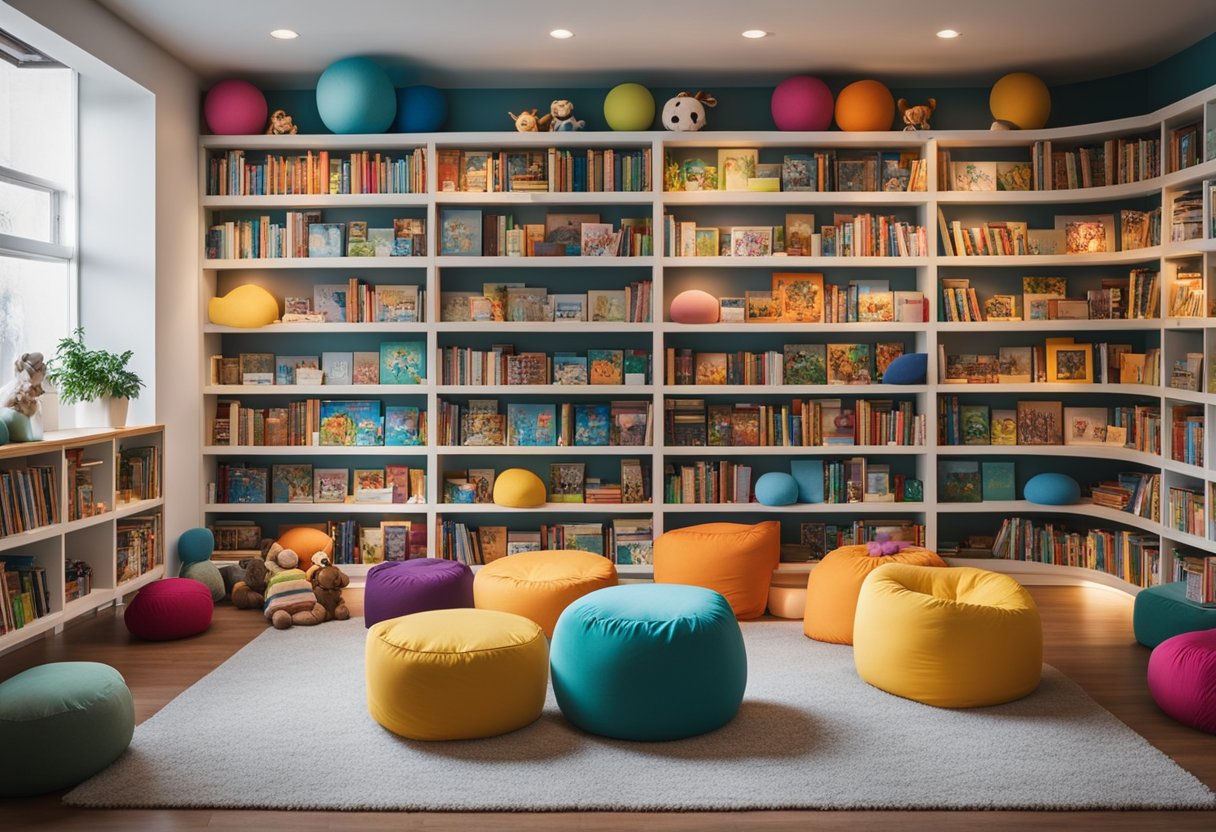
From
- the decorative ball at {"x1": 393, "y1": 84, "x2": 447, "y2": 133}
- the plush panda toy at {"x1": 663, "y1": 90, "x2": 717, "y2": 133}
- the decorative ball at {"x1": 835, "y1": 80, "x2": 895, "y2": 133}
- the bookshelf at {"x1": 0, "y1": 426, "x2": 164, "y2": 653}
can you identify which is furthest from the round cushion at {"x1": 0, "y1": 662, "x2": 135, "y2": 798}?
the decorative ball at {"x1": 835, "y1": 80, "x2": 895, "y2": 133}

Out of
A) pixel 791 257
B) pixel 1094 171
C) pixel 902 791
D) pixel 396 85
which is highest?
pixel 396 85

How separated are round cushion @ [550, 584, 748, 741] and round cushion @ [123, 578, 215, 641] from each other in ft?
6.90

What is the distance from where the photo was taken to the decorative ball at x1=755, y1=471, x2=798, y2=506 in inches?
243

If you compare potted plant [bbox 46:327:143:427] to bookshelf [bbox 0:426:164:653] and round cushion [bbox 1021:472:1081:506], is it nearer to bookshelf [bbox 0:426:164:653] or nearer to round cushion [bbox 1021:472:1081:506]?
bookshelf [bbox 0:426:164:653]

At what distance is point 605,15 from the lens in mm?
5258

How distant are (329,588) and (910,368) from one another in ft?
11.2

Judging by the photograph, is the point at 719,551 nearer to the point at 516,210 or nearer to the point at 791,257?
the point at 791,257

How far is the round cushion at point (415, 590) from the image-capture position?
5.03 m

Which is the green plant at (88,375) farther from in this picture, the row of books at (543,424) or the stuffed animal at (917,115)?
the stuffed animal at (917,115)

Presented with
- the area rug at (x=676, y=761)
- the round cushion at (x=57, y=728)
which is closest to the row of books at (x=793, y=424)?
the area rug at (x=676, y=761)

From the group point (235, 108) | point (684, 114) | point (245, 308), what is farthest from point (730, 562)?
point (235, 108)

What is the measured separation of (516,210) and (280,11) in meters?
1.83

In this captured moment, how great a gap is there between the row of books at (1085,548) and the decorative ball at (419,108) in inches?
161

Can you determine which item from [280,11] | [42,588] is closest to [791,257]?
[280,11]
